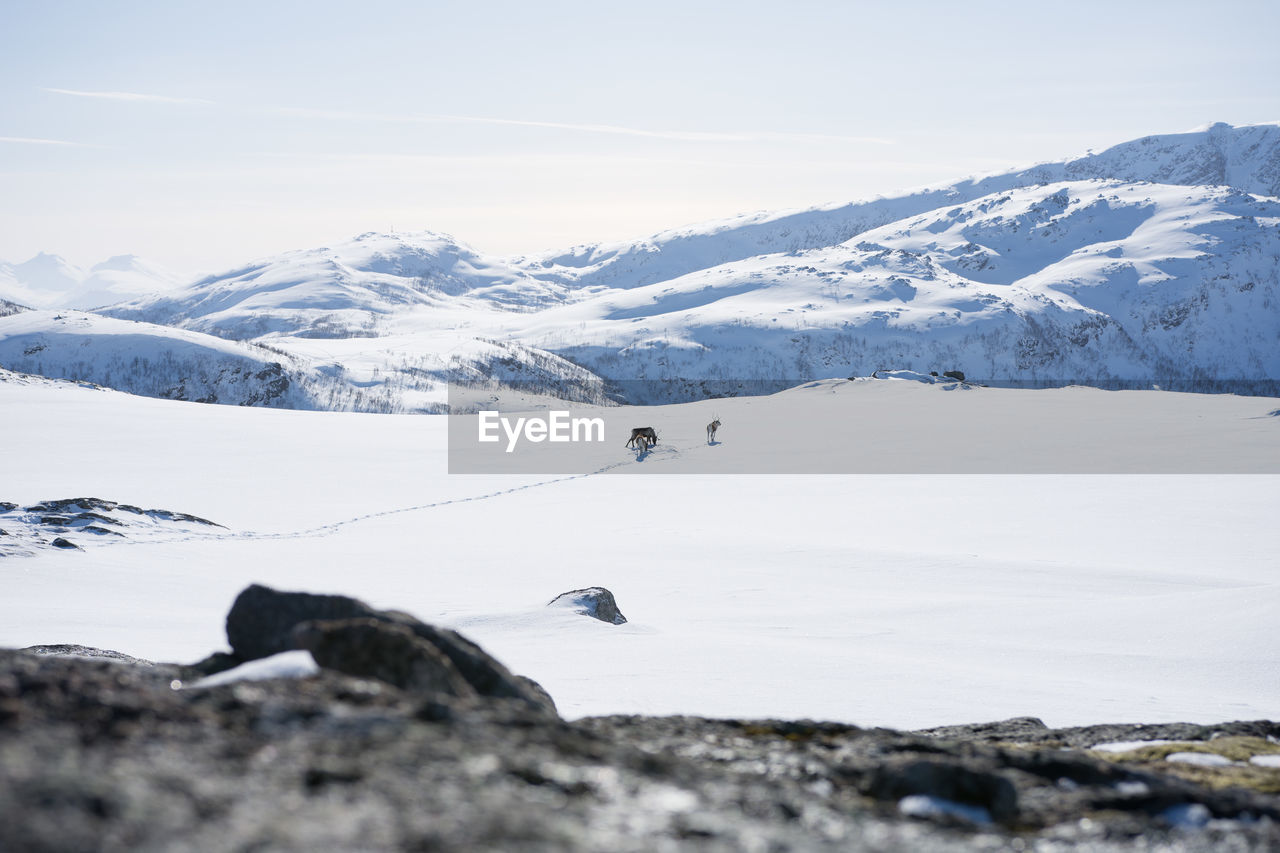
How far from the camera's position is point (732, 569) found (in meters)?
17.2

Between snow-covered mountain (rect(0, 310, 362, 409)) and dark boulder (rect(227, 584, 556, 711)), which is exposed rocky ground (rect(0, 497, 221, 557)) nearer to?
dark boulder (rect(227, 584, 556, 711))

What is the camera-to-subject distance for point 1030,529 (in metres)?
20.3

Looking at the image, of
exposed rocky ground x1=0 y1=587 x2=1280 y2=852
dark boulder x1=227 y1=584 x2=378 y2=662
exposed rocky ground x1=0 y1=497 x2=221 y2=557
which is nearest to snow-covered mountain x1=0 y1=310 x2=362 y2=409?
exposed rocky ground x1=0 y1=497 x2=221 y2=557

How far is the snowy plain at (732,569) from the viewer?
9188 mm

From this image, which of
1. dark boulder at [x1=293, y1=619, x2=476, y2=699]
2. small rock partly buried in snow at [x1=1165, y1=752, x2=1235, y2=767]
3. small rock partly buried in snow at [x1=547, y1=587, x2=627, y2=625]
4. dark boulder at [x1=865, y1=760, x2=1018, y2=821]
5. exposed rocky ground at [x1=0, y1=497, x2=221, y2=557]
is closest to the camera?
dark boulder at [x1=865, y1=760, x2=1018, y2=821]

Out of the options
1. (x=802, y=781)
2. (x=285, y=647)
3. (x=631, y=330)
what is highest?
(x=631, y=330)

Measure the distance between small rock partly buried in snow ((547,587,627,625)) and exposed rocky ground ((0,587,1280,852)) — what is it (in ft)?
26.9

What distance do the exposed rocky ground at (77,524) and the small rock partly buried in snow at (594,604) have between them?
1031 cm

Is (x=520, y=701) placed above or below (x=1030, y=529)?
above

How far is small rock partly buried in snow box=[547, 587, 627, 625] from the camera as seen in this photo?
12.4 metres

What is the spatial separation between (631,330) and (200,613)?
176640mm

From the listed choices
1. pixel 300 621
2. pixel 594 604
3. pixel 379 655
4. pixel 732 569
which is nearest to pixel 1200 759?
pixel 379 655

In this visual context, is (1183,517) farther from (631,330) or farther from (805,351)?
(631,330)

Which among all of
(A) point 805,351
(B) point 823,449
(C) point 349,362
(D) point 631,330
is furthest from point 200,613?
(D) point 631,330
